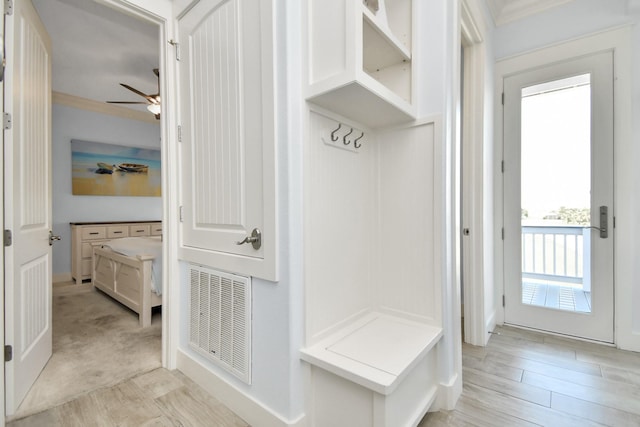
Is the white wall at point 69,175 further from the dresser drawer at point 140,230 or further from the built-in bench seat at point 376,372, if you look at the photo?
the built-in bench seat at point 376,372

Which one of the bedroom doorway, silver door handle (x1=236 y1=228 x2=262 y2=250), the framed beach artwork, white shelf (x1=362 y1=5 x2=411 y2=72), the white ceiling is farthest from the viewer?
the framed beach artwork

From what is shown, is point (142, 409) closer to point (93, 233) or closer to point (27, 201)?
point (27, 201)

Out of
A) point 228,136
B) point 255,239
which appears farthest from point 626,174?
point 228,136

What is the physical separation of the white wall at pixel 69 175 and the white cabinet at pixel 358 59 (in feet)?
15.8

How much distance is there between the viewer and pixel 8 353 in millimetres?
1484

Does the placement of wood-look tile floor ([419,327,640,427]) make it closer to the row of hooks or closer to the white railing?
the white railing

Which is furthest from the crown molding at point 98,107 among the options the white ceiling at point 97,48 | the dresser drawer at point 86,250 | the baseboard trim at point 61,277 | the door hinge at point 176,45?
the door hinge at point 176,45

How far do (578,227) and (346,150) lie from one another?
2193 mm

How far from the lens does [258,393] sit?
4.63ft

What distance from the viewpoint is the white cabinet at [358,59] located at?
44.8 inches

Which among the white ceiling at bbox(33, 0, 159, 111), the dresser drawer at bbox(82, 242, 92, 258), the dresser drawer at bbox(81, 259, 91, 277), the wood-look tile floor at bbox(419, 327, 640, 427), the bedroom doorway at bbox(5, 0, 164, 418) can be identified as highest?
the white ceiling at bbox(33, 0, 159, 111)

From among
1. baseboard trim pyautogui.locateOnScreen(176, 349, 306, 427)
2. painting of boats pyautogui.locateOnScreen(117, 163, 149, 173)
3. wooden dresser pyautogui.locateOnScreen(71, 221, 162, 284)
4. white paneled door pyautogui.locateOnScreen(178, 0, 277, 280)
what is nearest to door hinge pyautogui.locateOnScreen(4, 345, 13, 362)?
baseboard trim pyautogui.locateOnScreen(176, 349, 306, 427)

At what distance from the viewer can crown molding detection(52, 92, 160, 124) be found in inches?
167

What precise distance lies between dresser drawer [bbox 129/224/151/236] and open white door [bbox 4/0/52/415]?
114 inches
